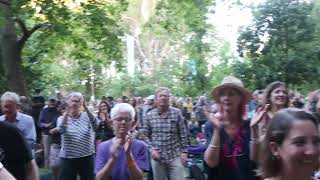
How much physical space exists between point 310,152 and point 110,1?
1663 centimetres

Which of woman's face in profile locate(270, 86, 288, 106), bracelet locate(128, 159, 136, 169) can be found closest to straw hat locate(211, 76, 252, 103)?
bracelet locate(128, 159, 136, 169)

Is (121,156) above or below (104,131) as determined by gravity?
below

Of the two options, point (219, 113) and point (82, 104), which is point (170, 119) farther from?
point (219, 113)

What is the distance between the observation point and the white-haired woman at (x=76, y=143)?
8.09m

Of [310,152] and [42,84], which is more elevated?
[42,84]

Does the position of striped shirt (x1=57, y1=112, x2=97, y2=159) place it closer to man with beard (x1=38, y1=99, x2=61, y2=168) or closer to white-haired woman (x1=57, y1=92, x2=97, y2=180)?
white-haired woman (x1=57, y1=92, x2=97, y2=180)

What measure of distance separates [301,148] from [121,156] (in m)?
2.64

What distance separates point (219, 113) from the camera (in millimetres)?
4855

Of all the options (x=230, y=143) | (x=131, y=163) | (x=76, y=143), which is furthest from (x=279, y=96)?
(x=76, y=143)

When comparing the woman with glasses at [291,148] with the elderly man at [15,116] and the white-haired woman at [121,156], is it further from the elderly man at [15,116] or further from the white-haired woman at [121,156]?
the elderly man at [15,116]

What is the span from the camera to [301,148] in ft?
8.95

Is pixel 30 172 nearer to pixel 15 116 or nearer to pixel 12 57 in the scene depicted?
pixel 15 116

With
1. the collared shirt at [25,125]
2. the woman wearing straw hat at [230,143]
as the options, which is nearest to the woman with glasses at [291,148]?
the woman wearing straw hat at [230,143]

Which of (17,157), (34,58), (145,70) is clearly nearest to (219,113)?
(17,157)
